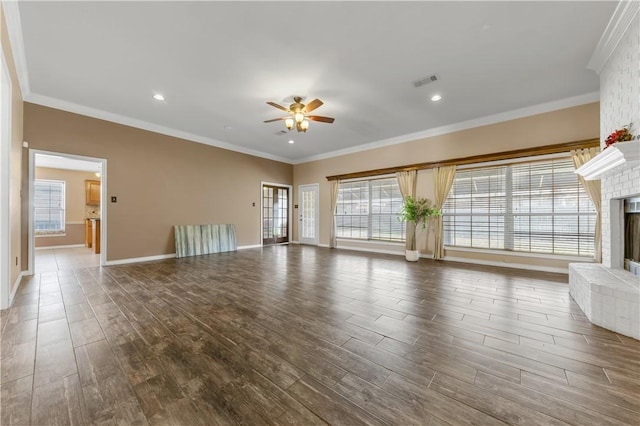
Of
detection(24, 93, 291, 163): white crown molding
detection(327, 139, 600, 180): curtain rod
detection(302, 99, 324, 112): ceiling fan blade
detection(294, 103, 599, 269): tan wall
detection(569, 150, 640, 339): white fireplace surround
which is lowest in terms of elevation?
detection(569, 150, 640, 339): white fireplace surround

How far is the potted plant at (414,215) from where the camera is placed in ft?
18.0

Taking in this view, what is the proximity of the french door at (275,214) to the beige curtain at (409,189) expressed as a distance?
416cm

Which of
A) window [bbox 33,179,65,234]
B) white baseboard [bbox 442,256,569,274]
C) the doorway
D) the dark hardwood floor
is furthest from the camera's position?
the doorway

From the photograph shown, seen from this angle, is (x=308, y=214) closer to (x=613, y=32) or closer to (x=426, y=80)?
(x=426, y=80)

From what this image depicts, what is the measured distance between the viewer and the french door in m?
8.03

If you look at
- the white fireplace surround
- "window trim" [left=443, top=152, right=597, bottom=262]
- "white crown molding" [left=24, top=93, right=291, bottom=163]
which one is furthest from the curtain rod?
"white crown molding" [left=24, top=93, right=291, bottom=163]

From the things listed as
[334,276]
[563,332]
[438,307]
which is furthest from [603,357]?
→ [334,276]

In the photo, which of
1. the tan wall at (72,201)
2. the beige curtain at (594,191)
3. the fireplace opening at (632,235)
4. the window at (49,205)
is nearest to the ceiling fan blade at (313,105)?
the fireplace opening at (632,235)

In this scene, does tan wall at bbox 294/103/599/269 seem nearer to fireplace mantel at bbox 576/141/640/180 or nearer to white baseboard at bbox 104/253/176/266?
fireplace mantel at bbox 576/141/640/180

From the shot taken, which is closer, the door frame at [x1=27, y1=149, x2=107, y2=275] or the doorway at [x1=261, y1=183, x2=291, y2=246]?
the door frame at [x1=27, y1=149, x2=107, y2=275]

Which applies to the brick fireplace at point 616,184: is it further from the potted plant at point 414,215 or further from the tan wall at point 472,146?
the potted plant at point 414,215

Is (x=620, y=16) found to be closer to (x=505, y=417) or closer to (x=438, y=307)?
(x=438, y=307)

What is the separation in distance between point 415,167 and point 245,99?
4.10 metres

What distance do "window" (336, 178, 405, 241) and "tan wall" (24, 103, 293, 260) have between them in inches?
118
